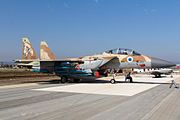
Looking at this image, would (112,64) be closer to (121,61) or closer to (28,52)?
(121,61)

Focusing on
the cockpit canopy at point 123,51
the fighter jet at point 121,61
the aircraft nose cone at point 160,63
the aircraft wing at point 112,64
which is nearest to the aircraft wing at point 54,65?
the fighter jet at point 121,61

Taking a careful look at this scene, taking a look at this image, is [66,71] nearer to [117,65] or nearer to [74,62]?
[74,62]

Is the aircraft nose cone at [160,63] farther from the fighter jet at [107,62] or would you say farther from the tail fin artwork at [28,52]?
the tail fin artwork at [28,52]

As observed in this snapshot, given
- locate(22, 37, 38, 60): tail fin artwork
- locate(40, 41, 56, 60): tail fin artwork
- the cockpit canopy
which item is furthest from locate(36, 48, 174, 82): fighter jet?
locate(22, 37, 38, 60): tail fin artwork

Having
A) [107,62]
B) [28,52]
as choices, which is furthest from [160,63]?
[28,52]

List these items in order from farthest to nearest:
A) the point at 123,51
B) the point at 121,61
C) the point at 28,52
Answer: the point at 28,52
the point at 123,51
the point at 121,61

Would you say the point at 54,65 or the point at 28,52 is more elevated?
the point at 28,52

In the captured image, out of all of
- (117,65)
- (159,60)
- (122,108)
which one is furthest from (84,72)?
(122,108)

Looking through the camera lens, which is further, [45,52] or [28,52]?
[45,52]

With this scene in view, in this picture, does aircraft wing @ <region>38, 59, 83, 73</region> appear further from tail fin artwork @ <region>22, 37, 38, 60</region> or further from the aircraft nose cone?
the aircraft nose cone

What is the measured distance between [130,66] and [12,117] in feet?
47.9

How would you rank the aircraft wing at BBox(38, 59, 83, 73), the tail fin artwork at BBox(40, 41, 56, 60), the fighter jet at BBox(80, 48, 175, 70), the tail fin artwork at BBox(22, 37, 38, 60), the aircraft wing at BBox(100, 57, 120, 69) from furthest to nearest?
the tail fin artwork at BBox(40, 41, 56, 60) < the tail fin artwork at BBox(22, 37, 38, 60) < the aircraft wing at BBox(38, 59, 83, 73) < the aircraft wing at BBox(100, 57, 120, 69) < the fighter jet at BBox(80, 48, 175, 70)

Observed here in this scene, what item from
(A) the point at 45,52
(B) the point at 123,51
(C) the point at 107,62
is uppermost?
(A) the point at 45,52

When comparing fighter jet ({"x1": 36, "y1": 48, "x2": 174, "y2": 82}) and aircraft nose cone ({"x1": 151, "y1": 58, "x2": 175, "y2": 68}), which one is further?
fighter jet ({"x1": 36, "y1": 48, "x2": 174, "y2": 82})
